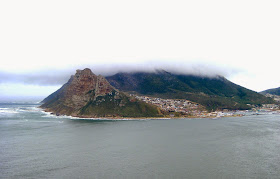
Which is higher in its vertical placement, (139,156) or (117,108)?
(117,108)

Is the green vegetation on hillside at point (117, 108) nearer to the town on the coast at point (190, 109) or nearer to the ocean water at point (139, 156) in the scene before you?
the town on the coast at point (190, 109)

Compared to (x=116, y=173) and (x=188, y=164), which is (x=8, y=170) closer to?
(x=116, y=173)

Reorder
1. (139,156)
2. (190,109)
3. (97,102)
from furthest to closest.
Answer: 1. (190,109)
2. (97,102)
3. (139,156)

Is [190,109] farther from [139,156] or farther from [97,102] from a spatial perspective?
[139,156]

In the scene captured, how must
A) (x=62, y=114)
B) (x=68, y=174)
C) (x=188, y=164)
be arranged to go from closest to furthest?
(x=68, y=174) → (x=188, y=164) → (x=62, y=114)

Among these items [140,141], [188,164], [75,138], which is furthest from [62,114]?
[188,164]

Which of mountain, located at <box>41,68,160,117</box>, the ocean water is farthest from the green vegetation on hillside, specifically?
the ocean water

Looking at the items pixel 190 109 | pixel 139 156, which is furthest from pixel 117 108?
pixel 139 156

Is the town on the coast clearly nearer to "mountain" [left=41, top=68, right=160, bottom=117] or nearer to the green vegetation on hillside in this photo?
the green vegetation on hillside
